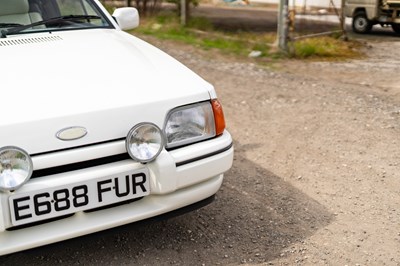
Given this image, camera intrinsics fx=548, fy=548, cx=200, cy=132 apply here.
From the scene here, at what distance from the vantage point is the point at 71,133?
2.53 meters

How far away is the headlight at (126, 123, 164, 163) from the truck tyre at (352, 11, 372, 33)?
11498mm

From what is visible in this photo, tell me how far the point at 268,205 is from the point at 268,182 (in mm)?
412

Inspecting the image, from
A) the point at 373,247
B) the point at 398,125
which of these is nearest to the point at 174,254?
the point at 373,247

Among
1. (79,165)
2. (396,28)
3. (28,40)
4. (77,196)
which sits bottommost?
(396,28)

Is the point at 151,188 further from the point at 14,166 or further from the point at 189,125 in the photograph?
the point at 14,166

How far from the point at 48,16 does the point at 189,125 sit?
171 centimetres

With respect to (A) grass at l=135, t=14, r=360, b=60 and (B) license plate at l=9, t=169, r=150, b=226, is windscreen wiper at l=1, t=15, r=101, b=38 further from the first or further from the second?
(A) grass at l=135, t=14, r=360, b=60

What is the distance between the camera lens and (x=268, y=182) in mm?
4125

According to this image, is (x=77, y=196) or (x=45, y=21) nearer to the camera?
(x=77, y=196)

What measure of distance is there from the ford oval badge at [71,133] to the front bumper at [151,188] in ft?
0.23

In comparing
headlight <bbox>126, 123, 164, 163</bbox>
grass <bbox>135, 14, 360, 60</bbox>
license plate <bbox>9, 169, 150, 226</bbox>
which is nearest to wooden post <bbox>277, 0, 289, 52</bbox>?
grass <bbox>135, 14, 360, 60</bbox>

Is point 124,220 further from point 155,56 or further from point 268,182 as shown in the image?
point 268,182

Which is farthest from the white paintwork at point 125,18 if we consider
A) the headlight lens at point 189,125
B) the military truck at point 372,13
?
the military truck at point 372,13

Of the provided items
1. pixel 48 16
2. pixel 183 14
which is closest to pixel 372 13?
pixel 183 14
